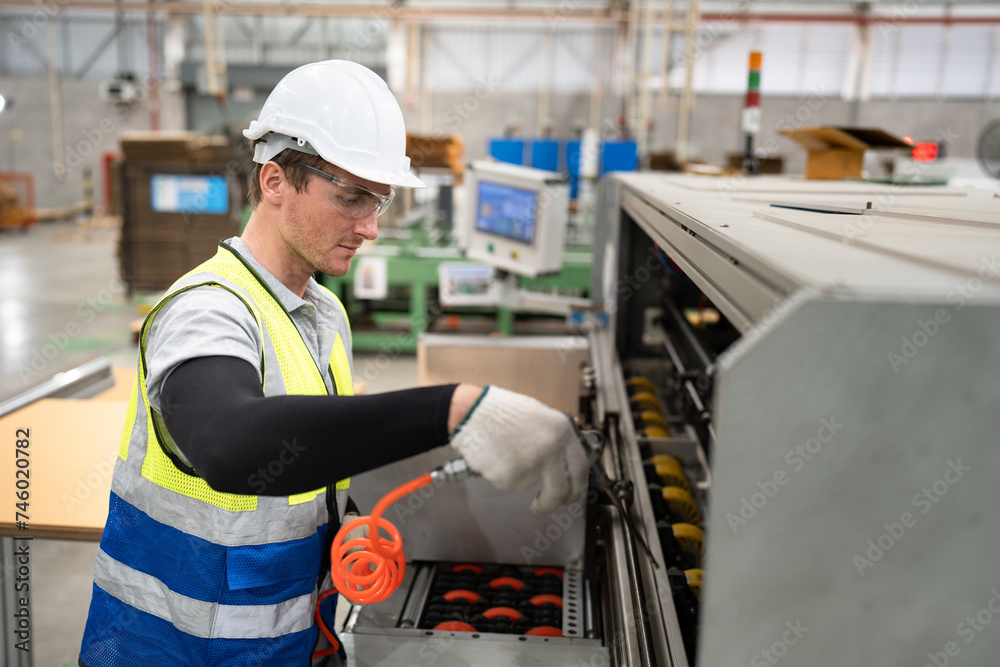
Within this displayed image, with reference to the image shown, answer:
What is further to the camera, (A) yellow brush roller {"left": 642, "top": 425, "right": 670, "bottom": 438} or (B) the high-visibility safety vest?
(A) yellow brush roller {"left": 642, "top": 425, "right": 670, "bottom": 438}

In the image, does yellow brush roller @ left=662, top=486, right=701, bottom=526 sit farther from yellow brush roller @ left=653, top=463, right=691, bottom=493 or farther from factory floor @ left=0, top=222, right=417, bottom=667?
factory floor @ left=0, top=222, right=417, bottom=667

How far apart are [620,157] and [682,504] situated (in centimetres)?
439

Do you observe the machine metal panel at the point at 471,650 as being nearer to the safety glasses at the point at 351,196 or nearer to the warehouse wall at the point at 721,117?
the safety glasses at the point at 351,196

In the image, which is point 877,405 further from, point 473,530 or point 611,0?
point 611,0

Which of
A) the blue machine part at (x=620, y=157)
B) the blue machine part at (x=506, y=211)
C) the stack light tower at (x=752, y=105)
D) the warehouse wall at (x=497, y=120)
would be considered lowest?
the blue machine part at (x=506, y=211)

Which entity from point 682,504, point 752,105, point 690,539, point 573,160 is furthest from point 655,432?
point 573,160

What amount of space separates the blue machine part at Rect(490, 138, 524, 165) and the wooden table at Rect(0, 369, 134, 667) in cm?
444

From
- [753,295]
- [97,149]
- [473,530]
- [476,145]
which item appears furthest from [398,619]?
[97,149]

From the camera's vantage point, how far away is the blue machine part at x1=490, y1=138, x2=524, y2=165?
20.5 feet

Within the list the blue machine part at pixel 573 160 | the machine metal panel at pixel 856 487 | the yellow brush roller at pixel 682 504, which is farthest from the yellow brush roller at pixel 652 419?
the blue machine part at pixel 573 160

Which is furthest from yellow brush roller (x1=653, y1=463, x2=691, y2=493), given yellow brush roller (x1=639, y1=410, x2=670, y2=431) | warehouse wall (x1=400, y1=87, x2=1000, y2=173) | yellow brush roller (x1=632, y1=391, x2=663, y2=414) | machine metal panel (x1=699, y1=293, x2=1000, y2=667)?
warehouse wall (x1=400, y1=87, x2=1000, y2=173)

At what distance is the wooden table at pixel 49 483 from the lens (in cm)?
173

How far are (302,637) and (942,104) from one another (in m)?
15.2

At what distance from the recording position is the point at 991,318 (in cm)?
53
